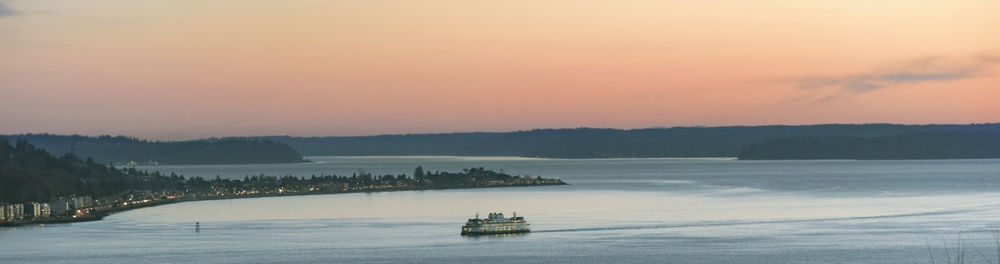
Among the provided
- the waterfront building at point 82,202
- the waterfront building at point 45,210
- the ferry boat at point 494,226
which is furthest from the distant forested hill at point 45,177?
the ferry boat at point 494,226

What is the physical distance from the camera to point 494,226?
67.8m

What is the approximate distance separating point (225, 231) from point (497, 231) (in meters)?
14.2

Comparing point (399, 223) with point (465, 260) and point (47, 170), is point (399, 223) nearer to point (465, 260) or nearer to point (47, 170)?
point (465, 260)

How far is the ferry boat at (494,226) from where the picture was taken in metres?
67.0

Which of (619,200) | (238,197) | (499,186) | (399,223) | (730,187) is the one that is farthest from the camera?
(499,186)

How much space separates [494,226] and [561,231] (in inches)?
130

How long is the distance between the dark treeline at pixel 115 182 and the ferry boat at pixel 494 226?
33.4 m

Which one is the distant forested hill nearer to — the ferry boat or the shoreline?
the shoreline

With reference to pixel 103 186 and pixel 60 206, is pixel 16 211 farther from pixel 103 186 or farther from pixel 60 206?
pixel 103 186

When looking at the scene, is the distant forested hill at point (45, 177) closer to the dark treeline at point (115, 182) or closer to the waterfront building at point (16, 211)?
the dark treeline at point (115, 182)

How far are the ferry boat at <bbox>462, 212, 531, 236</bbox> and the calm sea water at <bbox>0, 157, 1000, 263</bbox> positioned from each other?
134cm

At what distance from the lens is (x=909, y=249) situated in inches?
2159

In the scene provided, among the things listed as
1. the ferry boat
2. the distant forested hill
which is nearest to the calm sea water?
the ferry boat

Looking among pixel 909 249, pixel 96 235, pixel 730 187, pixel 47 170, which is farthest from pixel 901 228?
pixel 47 170
